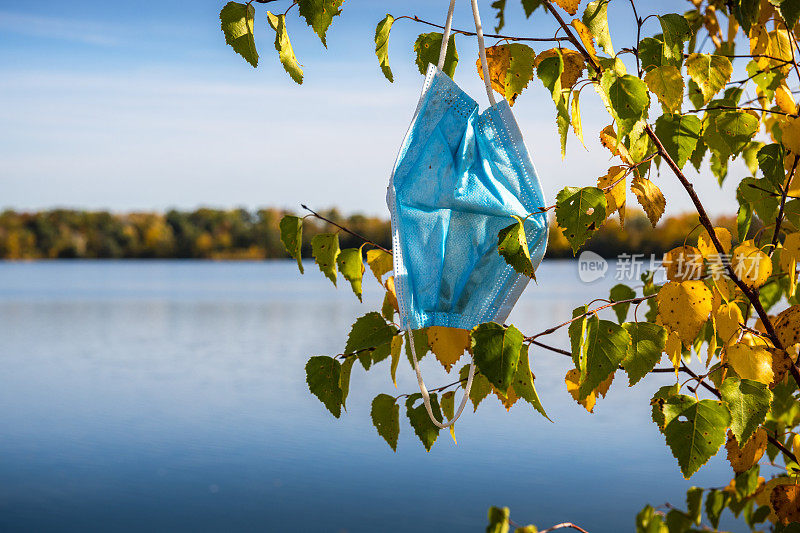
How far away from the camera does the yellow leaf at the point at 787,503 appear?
1299 millimetres

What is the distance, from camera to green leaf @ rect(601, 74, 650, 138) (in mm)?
1029

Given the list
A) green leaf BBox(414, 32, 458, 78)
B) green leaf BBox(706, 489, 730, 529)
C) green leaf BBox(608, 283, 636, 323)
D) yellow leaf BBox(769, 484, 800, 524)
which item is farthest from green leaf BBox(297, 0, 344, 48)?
green leaf BBox(706, 489, 730, 529)

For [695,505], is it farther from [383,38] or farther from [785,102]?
[383,38]

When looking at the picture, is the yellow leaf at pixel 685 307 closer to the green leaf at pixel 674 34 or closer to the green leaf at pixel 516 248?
the green leaf at pixel 516 248

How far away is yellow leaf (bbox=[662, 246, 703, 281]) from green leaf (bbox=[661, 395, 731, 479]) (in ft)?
0.75

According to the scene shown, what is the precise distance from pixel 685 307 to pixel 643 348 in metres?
0.09

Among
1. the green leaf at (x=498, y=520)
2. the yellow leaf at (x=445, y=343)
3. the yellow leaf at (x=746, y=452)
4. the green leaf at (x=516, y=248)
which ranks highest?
the green leaf at (x=516, y=248)

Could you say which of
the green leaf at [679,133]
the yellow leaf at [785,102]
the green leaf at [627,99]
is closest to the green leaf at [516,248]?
the green leaf at [627,99]

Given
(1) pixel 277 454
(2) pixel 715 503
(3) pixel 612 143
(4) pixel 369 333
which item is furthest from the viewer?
(1) pixel 277 454

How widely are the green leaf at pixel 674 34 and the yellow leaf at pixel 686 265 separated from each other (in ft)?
1.07

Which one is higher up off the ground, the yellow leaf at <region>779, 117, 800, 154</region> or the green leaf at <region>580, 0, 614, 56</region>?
the green leaf at <region>580, 0, 614, 56</region>

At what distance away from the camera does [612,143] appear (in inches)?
48.6

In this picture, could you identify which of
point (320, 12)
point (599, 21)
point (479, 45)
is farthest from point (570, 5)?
point (320, 12)

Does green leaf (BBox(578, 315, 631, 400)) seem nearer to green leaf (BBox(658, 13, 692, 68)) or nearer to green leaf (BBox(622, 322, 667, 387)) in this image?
green leaf (BBox(622, 322, 667, 387))
